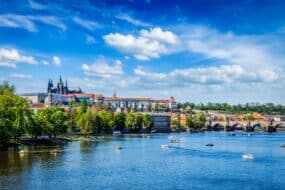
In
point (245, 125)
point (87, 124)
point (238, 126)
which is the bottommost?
point (238, 126)

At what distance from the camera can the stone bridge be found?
175 meters

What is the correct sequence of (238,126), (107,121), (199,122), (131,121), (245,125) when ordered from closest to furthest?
(107,121) → (131,121) → (199,122) → (245,125) → (238,126)

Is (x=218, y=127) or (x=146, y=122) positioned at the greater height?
(x=146, y=122)

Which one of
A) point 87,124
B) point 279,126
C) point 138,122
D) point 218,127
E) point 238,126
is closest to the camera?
point 87,124

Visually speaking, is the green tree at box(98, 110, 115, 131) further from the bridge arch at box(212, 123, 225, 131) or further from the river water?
the bridge arch at box(212, 123, 225, 131)

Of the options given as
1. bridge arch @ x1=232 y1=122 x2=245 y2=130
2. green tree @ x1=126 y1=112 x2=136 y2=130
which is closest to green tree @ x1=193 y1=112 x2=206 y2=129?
bridge arch @ x1=232 y1=122 x2=245 y2=130

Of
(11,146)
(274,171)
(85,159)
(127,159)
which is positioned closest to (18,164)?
(85,159)

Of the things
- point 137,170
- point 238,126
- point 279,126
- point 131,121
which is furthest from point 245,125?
point 137,170

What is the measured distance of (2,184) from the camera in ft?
133

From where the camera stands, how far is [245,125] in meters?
182

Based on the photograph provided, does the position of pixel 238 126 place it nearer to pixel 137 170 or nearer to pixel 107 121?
pixel 107 121

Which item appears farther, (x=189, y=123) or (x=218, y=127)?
(x=218, y=127)

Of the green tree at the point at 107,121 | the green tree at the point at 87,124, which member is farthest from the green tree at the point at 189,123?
the green tree at the point at 87,124

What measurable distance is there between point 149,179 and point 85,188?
6974mm
